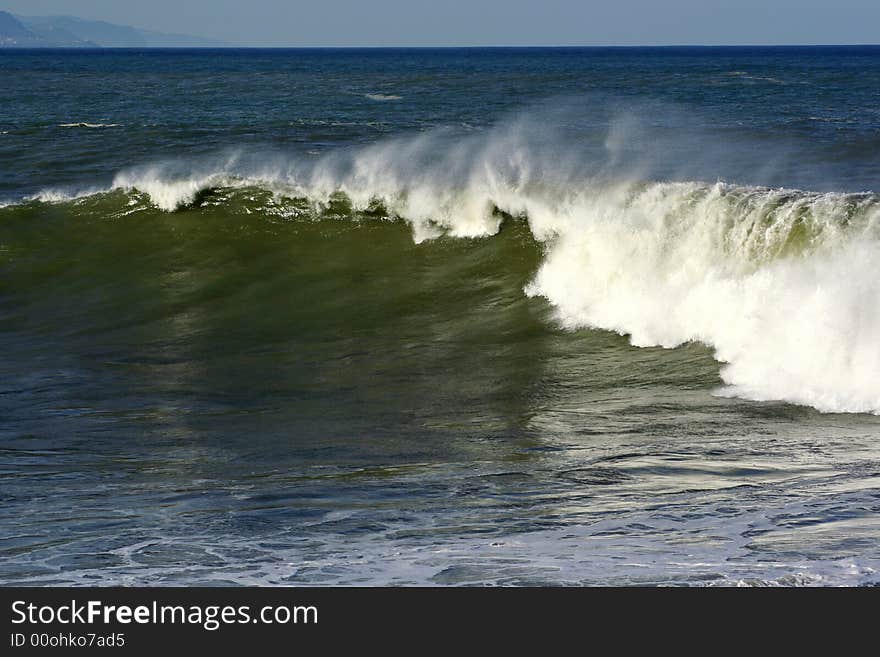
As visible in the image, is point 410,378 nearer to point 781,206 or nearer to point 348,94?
point 781,206

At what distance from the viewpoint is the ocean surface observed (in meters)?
5.81

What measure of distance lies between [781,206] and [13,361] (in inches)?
298

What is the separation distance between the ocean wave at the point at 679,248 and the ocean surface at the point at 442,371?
0.03 metres

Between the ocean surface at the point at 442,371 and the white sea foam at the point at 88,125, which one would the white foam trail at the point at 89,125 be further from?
the ocean surface at the point at 442,371

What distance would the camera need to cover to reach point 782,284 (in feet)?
34.1

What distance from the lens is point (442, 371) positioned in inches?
415

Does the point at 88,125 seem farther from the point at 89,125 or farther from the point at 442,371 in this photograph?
the point at 442,371

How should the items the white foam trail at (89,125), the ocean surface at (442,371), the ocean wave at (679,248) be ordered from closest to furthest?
1. the ocean surface at (442,371)
2. the ocean wave at (679,248)
3. the white foam trail at (89,125)

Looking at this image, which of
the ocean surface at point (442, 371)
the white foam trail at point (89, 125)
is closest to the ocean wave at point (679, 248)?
the ocean surface at point (442, 371)

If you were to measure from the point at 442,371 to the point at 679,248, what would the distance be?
3.07 m

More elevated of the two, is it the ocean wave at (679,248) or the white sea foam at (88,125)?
the white sea foam at (88,125)

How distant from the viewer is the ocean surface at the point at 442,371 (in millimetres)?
5809

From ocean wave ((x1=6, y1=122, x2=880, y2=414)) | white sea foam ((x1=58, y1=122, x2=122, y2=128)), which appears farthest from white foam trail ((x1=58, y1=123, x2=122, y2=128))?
ocean wave ((x1=6, y1=122, x2=880, y2=414))
